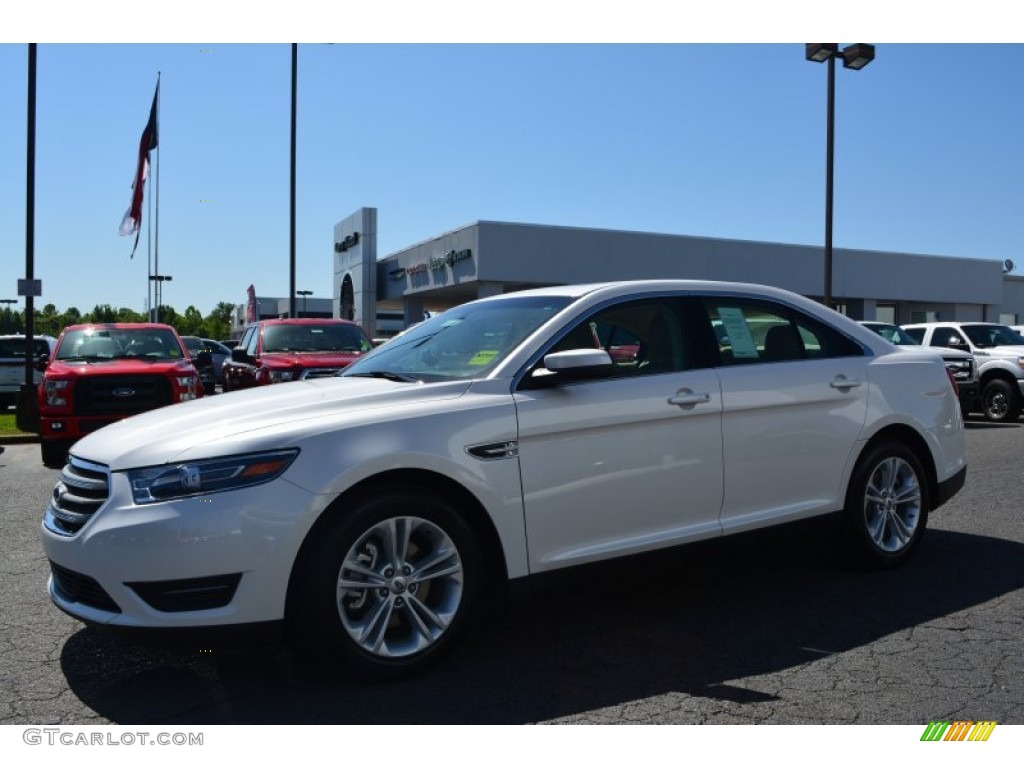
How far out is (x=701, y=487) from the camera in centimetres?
469

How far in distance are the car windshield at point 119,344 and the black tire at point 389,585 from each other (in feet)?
31.2

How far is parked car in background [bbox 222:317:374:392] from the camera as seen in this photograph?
12.3 metres

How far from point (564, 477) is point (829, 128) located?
1861cm

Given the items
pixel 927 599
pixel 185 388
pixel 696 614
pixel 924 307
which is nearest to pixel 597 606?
pixel 696 614

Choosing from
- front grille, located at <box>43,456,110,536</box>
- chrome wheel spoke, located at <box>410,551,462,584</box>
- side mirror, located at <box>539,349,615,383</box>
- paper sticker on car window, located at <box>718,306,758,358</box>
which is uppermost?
paper sticker on car window, located at <box>718,306,758,358</box>

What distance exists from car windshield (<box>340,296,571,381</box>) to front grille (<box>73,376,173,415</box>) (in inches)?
282

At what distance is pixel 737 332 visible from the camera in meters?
5.13

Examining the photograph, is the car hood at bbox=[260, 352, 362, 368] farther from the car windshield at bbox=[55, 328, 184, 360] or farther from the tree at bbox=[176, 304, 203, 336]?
the tree at bbox=[176, 304, 203, 336]

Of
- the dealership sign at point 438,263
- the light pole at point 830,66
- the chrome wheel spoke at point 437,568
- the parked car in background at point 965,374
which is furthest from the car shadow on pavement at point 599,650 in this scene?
the dealership sign at point 438,263

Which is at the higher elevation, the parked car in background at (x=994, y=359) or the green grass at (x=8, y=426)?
the parked car in background at (x=994, y=359)

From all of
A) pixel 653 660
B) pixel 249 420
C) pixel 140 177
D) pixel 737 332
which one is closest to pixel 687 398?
pixel 737 332

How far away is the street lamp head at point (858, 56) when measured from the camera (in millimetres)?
19750

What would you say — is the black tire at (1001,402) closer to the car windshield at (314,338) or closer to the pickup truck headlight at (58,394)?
the car windshield at (314,338)

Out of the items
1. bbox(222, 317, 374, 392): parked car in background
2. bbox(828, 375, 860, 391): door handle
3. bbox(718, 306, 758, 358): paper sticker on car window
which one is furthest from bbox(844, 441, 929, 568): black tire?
bbox(222, 317, 374, 392): parked car in background
